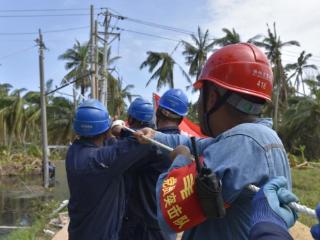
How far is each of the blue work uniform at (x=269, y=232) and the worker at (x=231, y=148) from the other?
29 centimetres

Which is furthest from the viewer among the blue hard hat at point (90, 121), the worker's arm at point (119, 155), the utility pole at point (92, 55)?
the utility pole at point (92, 55)

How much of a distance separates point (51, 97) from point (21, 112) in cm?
924

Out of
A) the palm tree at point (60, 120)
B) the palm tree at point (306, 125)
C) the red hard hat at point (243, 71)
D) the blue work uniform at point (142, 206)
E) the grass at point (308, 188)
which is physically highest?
the red hard hat at point (243, 71)

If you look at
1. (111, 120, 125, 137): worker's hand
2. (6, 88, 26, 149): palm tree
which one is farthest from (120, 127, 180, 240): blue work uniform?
(6, 88, 26, 149): palm tree

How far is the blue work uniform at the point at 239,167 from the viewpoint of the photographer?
1.74 meters

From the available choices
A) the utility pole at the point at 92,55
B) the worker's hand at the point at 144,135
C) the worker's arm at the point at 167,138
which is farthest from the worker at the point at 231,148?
the utility pole at the point at 92,55

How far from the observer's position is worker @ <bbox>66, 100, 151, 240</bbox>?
3.21 m

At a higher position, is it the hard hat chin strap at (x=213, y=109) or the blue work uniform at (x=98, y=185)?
the hard hat chin strap at (x=213, y=109)

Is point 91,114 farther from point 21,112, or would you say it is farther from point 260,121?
point 21,112

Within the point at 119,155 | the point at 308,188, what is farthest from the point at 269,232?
the point at 308,188

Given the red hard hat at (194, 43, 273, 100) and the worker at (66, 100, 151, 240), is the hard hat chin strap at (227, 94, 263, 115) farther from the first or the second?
the worker at (66, 100, 151, 240)

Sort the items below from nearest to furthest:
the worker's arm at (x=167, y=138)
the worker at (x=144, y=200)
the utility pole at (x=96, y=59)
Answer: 1. the worker's arm at (x=167, y=138)
2. the worker at (x=144, y=200)
3. the utility pole at (x=96, y=59)

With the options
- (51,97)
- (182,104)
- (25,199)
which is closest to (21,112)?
(51,97)

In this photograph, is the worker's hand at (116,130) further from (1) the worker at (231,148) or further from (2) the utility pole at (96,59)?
(2) the utility pole at (96,59)
